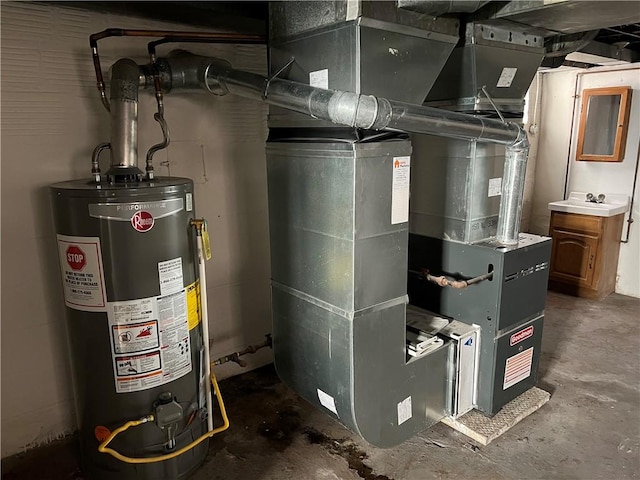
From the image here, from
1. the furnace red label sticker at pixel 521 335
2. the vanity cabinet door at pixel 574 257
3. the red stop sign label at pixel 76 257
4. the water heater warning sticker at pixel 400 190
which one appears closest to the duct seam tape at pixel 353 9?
the water heater warning sticker at pixel 400 190

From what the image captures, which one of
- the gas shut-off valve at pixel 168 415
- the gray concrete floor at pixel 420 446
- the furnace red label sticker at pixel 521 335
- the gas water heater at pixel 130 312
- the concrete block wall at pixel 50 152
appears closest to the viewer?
the gas water heater at pixel 130 312

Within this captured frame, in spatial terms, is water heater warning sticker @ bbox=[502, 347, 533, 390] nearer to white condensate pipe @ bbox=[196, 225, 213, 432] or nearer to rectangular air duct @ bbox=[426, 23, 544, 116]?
rectangular air duct @ bbox=[426, 23, 544, 116]

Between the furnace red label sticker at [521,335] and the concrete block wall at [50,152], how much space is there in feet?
5.43

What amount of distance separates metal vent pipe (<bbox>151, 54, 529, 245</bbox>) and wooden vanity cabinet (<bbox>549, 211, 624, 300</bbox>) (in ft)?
7.08

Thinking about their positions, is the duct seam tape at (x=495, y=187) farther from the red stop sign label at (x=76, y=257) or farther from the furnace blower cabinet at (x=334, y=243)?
the red stop sign label at (x=76, y=257)

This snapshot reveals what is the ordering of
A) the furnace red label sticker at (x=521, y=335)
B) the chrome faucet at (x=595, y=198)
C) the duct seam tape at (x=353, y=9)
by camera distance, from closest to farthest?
the duct seam tape at (x=353, y=9)
the furnace red label sticker at (x=521, y=335)
the chrome faucet at (x=595, y=198)

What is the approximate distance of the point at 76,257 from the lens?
1.73 meters

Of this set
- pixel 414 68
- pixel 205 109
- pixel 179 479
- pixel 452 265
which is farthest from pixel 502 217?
pixel 179 479

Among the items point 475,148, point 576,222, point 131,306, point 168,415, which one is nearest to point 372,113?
point 475,148

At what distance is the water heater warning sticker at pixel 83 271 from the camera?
1.70 m

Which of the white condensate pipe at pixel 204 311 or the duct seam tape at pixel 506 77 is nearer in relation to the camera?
the white condensate pipe at pixel 204 311

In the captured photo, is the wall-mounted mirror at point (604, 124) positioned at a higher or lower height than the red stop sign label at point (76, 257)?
higher

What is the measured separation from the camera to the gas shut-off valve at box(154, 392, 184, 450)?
1839 millimetres

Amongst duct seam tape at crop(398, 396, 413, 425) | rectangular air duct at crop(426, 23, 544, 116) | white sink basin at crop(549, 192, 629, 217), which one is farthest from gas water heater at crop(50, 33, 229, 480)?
white sink basin at crop(549, 192, 629, 217)
